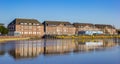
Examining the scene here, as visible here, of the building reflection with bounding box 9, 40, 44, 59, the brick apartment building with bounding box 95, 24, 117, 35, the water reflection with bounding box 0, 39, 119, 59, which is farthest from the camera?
the brick apartment building with bounding box 95, 24, 117, 35

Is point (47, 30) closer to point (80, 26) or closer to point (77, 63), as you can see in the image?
point (80, 26)

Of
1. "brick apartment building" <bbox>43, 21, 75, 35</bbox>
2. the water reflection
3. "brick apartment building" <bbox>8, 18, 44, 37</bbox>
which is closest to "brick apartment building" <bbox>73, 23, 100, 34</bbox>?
"brick apartment building" <bbox>43, 21, 75, 35</bbox>

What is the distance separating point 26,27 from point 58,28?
1361 cm

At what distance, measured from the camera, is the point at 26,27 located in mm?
76562

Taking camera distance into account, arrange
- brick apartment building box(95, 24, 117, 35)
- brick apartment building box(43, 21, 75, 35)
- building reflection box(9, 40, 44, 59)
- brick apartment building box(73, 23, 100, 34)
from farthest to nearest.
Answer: brick apartment building box(95, 24, 117, 35) → brick apartment building box(73, 23, 100, 34) → brick apartment building box(43, 21, 75, 35) → building reflection box(9, 40, 44, 59)

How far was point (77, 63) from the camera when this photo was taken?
1570cm

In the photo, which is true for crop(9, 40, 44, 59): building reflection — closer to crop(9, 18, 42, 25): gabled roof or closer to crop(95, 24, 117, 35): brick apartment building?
crop(9, 18, 42, 25): gabled roof

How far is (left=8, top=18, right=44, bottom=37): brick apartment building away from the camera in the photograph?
245 ft

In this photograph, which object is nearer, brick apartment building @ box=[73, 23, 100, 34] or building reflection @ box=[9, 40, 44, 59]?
building reflection @ box=[9, 40, 44, 59]

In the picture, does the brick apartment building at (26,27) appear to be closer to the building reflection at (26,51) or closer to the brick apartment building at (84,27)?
the brick apartment building at (84,27)

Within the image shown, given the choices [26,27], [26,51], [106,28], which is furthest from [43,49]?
[106,28]

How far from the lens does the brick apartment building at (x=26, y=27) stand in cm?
7469

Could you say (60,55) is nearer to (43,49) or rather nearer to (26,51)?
(26,51)

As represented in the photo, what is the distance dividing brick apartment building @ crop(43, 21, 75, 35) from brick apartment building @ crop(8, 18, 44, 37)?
142 inches
